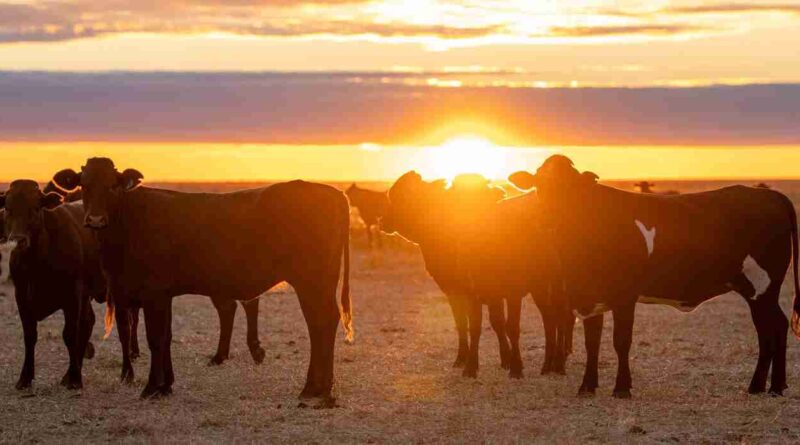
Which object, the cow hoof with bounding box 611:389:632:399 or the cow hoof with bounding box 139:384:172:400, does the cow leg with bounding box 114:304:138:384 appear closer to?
the cow hoof with bounding box 139:384:172:400

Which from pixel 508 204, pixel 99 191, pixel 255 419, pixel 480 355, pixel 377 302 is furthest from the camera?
pixel 377 302

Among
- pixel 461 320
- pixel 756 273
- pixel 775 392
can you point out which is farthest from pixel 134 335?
pixel 775 392

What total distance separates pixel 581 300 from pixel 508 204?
7.72ft

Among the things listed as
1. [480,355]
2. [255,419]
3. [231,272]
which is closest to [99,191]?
[231,272]

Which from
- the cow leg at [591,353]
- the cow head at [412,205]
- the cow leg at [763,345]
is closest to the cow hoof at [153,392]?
the cow head at [412,205]

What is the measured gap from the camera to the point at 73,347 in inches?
536

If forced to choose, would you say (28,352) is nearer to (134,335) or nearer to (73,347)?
(73,347)

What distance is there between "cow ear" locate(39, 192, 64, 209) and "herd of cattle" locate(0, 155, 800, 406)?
0.04 feet

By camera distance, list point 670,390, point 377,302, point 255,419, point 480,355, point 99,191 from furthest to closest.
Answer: point 377,302
point 480,355
point 670,390
point 99,191
point 255,419

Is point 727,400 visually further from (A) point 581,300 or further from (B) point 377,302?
(B) point 377,302

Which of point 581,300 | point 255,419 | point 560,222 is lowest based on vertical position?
point 255,419

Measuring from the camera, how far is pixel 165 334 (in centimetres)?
1312

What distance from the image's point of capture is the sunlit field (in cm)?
1105

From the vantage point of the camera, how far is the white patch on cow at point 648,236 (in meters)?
13.2
